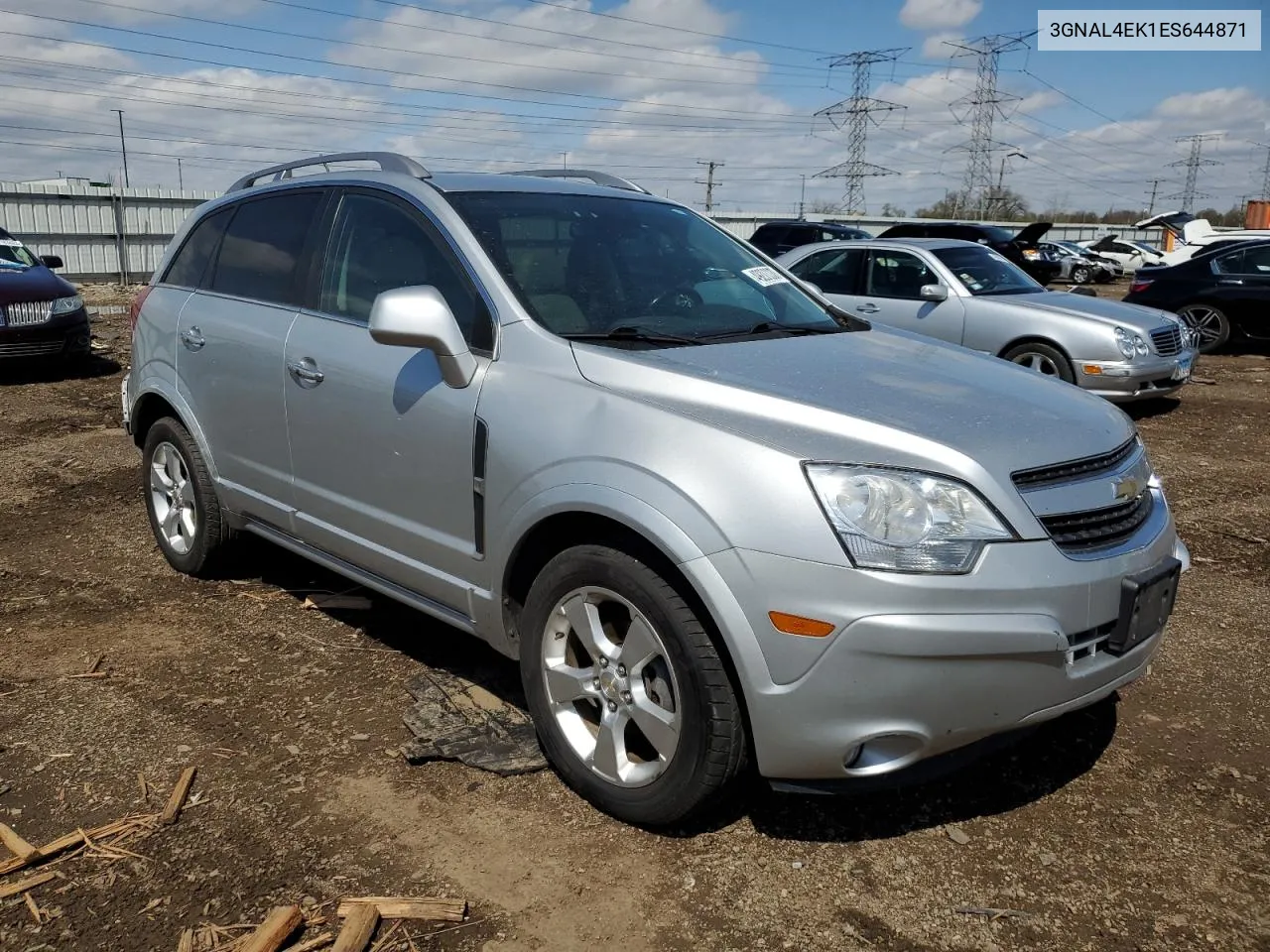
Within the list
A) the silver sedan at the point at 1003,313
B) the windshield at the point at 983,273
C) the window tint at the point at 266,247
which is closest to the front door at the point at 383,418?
the window tint at the point at 266,247

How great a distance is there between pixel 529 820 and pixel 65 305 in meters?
10.1

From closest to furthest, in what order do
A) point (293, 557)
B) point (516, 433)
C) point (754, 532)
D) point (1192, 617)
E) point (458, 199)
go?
point (754, 532) → point (516, 433) → point (458, 199) → point (1192, 617) → point (293, 557)

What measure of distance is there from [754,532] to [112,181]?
85.0ft

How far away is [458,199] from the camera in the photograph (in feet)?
11.6

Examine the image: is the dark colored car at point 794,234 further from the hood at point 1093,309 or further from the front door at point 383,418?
the front door at point 383,418

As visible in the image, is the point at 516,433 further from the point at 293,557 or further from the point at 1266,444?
the point at 1266,444

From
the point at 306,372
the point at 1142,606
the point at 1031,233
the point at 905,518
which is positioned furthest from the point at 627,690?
the point at 1031,233

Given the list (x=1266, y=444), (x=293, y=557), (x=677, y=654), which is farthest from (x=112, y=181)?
(x=677, y=654)

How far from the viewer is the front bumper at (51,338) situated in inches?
408

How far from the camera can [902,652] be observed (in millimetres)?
2357

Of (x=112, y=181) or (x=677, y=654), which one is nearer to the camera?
(x=677, y=654)

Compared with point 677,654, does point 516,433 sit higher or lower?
higher

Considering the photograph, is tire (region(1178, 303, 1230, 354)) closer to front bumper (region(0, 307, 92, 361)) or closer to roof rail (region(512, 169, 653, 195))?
roof rail (region(512, 169, 653, 195))

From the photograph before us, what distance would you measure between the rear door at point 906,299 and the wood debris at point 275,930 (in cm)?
793
